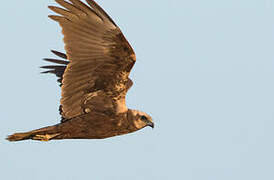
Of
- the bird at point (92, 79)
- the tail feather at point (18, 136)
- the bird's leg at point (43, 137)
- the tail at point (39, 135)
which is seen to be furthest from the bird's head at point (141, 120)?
the tail feather at point (18, 136)

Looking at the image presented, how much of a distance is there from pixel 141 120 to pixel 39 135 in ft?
5.87

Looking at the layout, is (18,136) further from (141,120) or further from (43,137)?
(141,120)

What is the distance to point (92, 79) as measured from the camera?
8938 millimetres

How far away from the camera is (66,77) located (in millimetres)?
8891

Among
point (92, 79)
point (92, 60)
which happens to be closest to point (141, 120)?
point (92, 79)

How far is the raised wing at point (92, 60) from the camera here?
8.27 metres

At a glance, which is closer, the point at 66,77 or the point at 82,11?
the point at 82,11

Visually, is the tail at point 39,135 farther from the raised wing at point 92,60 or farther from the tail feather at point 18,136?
the raised wing at point 92,60

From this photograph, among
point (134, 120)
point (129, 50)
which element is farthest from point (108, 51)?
point (134, 120)

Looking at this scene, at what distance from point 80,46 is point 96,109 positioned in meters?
1.28

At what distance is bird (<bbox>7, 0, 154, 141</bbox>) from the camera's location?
8305mm

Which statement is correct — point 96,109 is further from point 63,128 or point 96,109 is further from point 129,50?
point 129,50

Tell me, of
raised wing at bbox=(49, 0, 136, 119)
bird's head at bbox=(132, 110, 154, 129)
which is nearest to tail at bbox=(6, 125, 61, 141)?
raised wing at bbox=(49, 0, 136, 119)

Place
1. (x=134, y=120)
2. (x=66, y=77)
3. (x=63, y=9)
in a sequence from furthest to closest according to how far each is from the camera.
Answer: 1. (x=134, y=120)
2. (x=66, y=77)
3. (x=63, y=9)
